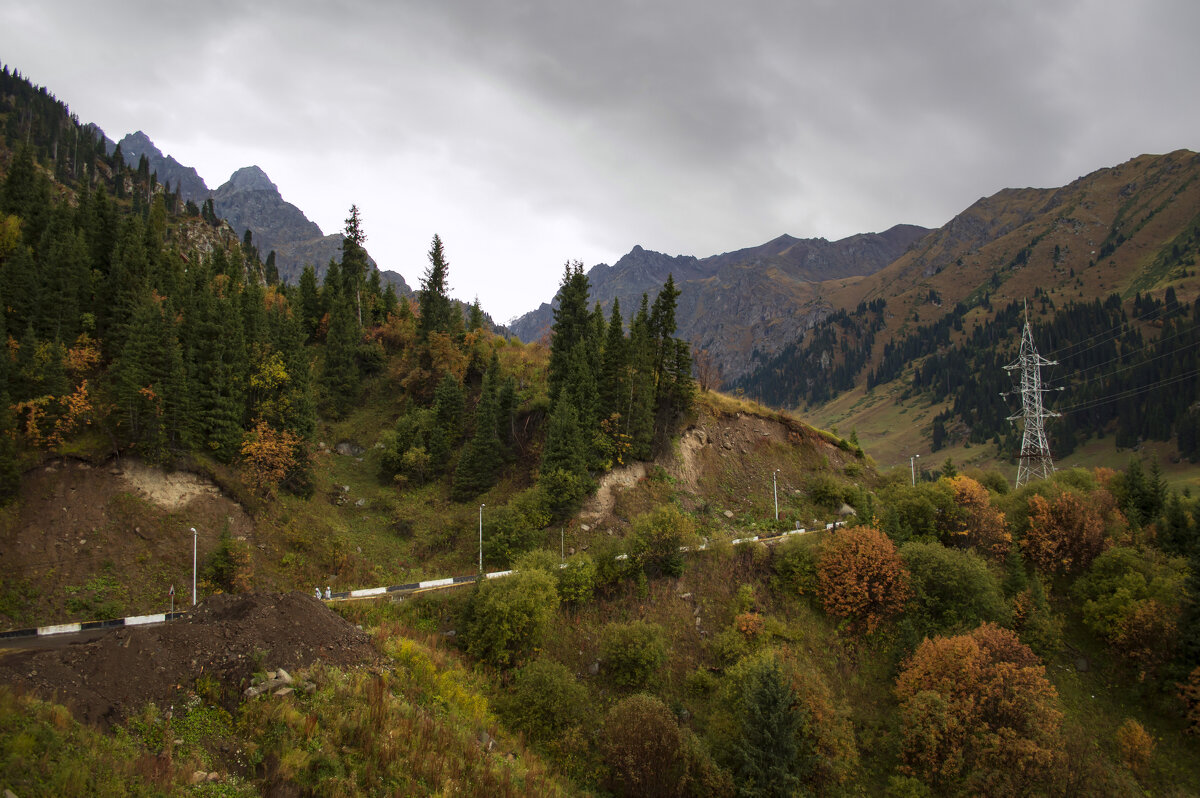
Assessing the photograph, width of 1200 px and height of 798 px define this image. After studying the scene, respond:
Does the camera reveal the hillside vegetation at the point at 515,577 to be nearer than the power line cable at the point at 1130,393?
Yes

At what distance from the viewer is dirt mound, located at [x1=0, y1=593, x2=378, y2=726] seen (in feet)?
61.0

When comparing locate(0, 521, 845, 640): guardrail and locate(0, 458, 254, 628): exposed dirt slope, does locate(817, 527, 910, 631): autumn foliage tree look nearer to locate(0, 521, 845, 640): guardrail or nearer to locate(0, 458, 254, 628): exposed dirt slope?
locate(0, 521, 845, 640): guardrail

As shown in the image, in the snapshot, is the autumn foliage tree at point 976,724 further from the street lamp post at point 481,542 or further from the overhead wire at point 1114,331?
the overhead wire at point 1114,331

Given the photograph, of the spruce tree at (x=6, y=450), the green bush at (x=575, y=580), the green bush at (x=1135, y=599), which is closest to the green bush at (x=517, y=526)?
the green bush at (x=575, y=580)

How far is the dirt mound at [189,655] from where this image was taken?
18.6 meters

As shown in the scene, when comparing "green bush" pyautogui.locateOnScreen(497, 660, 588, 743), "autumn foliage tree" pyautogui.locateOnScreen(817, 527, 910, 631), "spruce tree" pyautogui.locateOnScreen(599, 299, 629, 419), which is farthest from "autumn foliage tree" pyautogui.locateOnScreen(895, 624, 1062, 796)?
"spruce tree" pyautogui.locateOnScreen(599, 299, 629, 419)

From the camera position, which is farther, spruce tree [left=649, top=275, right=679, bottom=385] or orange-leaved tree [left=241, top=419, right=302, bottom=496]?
spruce tree [left=649, top=275, right=679, bottom=385]

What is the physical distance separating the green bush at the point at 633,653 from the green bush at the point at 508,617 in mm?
4752

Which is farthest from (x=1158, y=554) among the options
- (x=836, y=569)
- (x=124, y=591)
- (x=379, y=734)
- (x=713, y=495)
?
(x=124, y=591)

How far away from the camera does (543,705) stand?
3119 cm

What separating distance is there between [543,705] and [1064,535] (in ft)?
166

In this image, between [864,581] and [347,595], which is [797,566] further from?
[347,595]

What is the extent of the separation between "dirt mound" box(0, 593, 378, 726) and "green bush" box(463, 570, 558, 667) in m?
7.50

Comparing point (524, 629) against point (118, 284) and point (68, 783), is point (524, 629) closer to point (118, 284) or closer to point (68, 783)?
point (68, 783)
